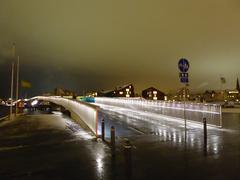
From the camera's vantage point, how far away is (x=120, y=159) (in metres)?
8.53

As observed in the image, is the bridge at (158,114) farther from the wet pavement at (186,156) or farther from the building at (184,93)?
the wet pavement at (186,156)

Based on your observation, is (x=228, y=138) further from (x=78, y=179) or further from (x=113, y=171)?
(x=78, y=179)

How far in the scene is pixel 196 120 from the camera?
18219 millimetres

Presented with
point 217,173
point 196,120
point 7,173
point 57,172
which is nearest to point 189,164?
point 217,173

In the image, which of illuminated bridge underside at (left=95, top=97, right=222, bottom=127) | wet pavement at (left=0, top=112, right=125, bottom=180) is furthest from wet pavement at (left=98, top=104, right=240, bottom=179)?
illuminated bridge underside at (left=95, top=97, right=222, bottom=127)

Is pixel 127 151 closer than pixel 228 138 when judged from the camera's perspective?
Yes

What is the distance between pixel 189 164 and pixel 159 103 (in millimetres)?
17358

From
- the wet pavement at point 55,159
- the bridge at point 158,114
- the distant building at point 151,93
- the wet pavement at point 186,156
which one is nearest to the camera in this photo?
the wet pavement at point 186,156

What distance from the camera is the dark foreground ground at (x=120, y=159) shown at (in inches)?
274

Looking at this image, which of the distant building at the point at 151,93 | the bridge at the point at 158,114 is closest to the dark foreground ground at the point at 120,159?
the bridge at the point at 158,114

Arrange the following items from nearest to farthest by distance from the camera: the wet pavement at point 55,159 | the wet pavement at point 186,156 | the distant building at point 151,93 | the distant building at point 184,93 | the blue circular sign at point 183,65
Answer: the wet pavement at point 186,156, the wet pavement at point 55,159, the blue circular sign at point 183,65, the distant building at point 184,93, the distant building at point 151,93

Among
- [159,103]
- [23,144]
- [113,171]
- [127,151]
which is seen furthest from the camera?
[159,103]

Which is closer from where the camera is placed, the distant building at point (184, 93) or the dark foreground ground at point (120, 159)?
the dark foreground ground at point (120, 159)

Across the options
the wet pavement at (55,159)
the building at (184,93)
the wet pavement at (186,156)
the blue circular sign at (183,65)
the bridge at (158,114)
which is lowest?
the wet pavement at (55,159)
